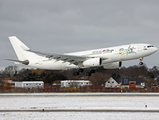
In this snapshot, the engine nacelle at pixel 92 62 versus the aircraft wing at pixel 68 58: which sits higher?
the aircraft wing at pixel 68 58

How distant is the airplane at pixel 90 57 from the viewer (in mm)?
45938

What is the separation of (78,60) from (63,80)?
51092 millimetres

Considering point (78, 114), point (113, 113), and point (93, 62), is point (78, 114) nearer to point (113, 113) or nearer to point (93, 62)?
point (113, 113)

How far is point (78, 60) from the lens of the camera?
51.2 meters

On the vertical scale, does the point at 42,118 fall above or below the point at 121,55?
below

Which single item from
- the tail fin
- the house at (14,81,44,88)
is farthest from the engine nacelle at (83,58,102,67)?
the house at (14,81,44,88)

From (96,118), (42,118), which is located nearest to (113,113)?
(96,118)

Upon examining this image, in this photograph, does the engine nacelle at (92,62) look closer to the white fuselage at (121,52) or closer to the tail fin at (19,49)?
the white fuselage at (121,52)

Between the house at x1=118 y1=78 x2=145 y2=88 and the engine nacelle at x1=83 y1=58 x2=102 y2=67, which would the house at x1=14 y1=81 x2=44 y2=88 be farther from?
the engine nacelle at x1=83 y1=58 x2=102 y2=67

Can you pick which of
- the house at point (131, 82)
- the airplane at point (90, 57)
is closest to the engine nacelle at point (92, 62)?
the airplane at point (90, 57)

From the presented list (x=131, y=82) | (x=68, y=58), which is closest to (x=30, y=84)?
(x=131, y=82)

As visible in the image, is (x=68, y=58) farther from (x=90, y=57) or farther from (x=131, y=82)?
(x=131, y=82)

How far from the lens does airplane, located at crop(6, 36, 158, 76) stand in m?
45.9

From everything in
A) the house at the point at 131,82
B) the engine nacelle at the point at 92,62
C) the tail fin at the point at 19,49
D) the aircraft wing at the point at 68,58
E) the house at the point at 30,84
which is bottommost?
the house at the point at 30,84
